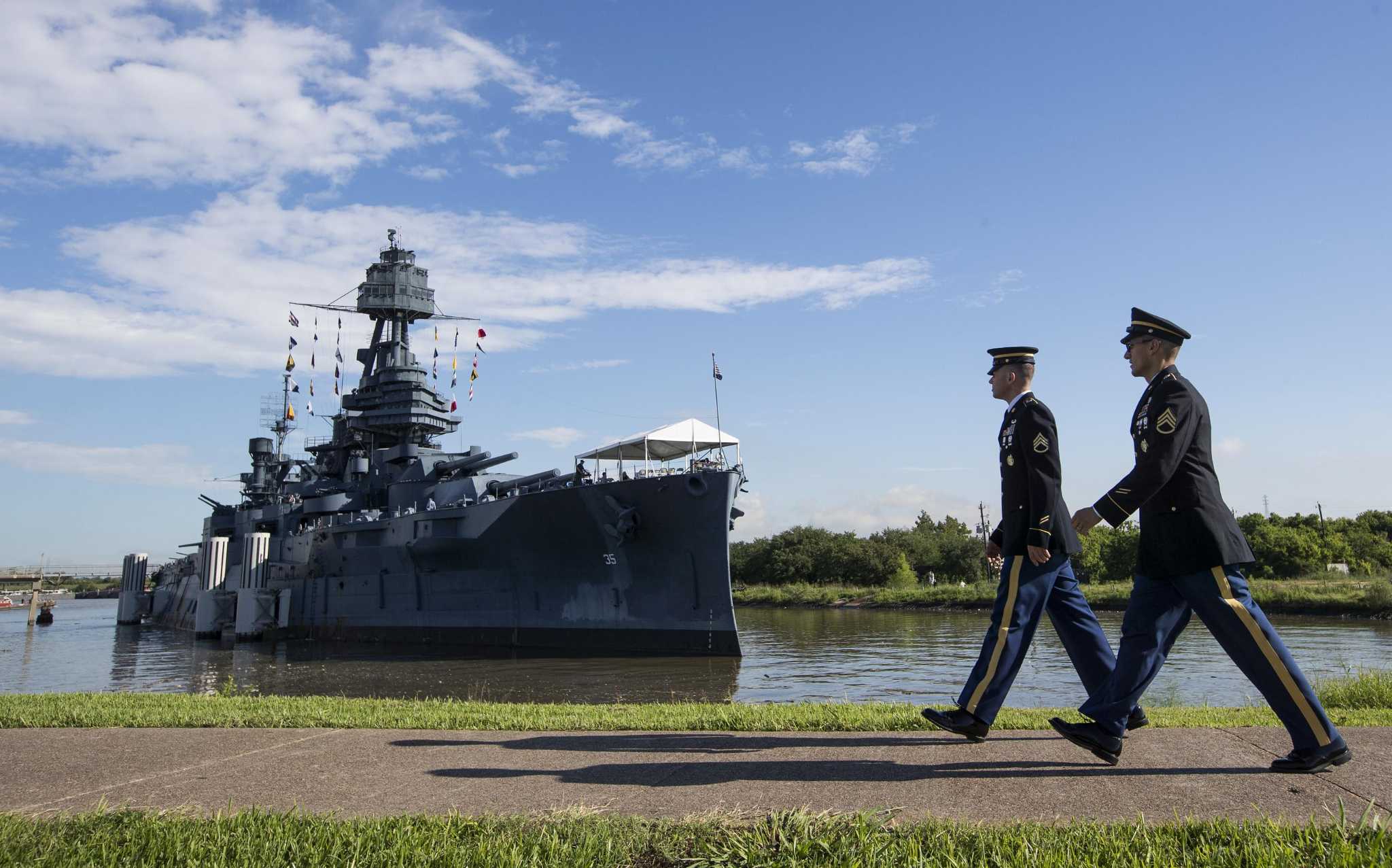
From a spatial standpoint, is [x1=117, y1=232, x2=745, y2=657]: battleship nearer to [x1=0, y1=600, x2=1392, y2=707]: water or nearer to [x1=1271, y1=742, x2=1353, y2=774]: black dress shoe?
[x1=0, y1=600, x2=1392, y2=707]: water

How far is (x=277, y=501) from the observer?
38406 mm

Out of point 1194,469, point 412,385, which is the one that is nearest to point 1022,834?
point 1194,469

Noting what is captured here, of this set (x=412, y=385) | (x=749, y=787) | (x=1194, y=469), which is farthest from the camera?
(x=412, y=385)

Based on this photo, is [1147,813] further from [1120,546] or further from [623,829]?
[1120,546]

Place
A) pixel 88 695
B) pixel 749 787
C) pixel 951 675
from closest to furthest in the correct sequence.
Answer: pixel 749 787 < pixel 88 695 < pixel 951 675

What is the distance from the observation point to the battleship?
21.3m

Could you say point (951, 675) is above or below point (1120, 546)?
below

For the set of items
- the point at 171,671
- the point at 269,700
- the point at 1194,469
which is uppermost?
the point at 1194,469

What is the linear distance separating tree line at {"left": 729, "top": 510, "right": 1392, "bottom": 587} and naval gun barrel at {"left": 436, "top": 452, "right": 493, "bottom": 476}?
16521mm

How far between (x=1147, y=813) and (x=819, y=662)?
18.2 metres

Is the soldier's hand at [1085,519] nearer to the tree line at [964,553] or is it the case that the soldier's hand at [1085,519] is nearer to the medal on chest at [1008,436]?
the medal on chest at [1008,436]

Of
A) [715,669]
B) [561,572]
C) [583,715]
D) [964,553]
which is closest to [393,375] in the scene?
[561,572]

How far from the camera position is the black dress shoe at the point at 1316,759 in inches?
149

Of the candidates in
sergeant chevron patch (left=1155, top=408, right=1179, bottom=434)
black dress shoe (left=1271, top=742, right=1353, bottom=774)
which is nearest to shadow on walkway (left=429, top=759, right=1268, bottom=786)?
black dress shoe (left=1271, top=742, right=1353, bottom=774)
